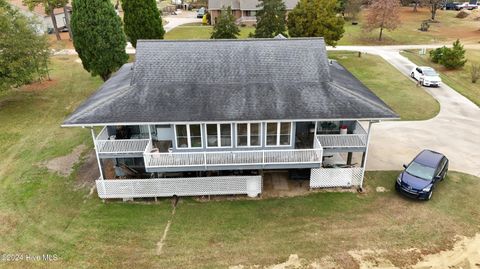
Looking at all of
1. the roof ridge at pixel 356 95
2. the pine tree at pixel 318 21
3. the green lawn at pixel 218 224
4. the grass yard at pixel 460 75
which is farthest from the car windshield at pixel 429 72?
the roof ridge at pixel 356 95

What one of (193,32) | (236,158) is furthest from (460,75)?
(193,32)

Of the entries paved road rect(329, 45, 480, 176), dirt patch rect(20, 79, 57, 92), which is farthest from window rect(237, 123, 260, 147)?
dirt patch rect(20, 79, 57, 92)

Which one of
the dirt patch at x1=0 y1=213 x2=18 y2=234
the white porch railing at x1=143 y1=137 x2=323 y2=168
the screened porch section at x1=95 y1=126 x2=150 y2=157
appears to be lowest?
the dirt patch at x1=0 y1=213 x2=18 y2=234

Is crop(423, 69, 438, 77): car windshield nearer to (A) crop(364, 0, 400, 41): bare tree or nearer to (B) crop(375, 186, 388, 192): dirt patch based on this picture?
(A) crop(364, 0, 400, 41): bare tree

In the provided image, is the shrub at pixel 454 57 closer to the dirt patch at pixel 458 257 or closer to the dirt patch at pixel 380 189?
the dirt patch at pixel 380 189

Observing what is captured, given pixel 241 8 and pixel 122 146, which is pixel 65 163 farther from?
pixel 241 8

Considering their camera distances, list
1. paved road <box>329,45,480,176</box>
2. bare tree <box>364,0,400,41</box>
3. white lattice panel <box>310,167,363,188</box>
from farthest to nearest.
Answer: bare tree <box>364,0,400,41</box> → paved road <box>329,45,480,176</box> → white lattice panel <box>310,167,363,188</box>

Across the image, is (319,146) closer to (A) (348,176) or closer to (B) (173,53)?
(A) (348,176)
